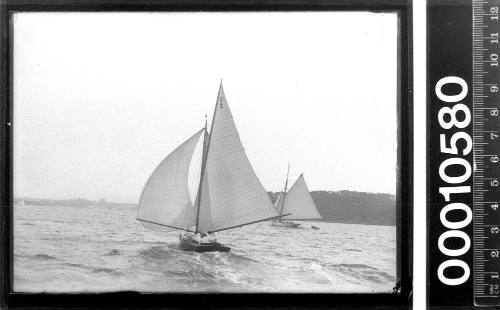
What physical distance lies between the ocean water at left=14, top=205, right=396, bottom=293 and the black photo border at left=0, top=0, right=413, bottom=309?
0.03m

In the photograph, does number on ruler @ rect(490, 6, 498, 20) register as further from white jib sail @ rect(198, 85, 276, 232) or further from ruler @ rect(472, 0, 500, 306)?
white jib sail @ rect(198, 85, 276, 232)

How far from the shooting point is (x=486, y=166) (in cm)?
169

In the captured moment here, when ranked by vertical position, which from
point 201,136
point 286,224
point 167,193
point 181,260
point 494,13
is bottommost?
point 181,260

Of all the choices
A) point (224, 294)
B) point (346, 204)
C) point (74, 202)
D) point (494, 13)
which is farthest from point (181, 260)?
point (494, 13)

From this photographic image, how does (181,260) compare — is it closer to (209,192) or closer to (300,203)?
(209,192)

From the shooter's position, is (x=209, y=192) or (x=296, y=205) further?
(x=209, y=192)

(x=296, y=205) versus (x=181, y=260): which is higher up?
(x=296, y=205)

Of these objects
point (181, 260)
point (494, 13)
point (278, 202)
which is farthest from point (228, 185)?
point (494, 13)

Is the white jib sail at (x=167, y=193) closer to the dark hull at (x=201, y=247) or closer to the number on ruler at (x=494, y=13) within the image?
the dark hull at (x=201, y=247)

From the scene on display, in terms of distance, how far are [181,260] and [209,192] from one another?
9.6 inches

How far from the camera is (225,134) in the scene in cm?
175

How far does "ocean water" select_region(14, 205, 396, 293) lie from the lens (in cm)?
173

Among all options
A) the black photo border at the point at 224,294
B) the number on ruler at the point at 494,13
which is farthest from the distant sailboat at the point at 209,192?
the number on ruler at the point at 494,13

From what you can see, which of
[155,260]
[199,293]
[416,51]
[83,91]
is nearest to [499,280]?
[416,51]
